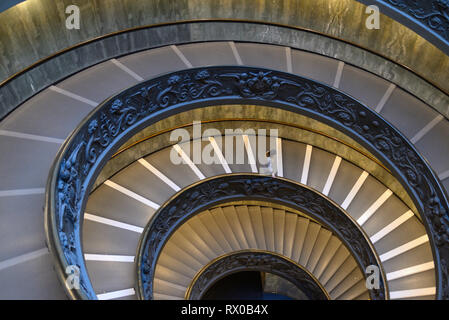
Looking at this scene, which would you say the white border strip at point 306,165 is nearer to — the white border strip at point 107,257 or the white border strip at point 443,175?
the white border strip at point 443,175

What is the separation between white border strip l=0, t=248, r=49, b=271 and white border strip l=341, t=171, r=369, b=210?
21.5 feet

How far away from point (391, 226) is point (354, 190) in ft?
3.74

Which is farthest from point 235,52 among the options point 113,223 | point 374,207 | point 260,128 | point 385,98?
point 374,207

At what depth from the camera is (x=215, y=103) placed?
336 inches

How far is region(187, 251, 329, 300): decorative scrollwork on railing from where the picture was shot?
401 inches

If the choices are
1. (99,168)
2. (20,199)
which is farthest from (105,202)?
(20,199)

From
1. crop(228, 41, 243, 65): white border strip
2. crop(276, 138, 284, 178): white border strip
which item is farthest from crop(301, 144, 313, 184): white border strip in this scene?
crop(228, 41, 243, 65): white border strip

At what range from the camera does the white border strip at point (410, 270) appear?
7945mm

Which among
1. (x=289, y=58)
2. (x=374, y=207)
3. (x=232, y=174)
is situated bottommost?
(x=374, y=207)

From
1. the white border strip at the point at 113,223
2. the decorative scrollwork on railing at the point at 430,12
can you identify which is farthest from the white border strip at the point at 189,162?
the decorative scrollwork on railing at the point at 430,12

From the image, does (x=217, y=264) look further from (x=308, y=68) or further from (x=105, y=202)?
(x=308, y=68)

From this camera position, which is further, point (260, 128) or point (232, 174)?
point (260, 128)

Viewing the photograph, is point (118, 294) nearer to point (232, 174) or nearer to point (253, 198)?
point (232, 174)

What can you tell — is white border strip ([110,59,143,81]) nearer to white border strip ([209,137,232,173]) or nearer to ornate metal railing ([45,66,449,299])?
Answer: ornate metal railing ([45,66,449,299])
